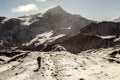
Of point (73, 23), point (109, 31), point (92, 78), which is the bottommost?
point (92, 78)

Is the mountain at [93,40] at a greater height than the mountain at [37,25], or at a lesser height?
lesser

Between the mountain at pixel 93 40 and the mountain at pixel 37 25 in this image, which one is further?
the mountain at pixel 37 25

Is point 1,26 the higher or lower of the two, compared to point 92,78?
higher

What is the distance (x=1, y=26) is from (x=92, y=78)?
178 m

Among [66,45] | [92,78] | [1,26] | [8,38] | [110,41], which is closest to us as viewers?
[92,78]

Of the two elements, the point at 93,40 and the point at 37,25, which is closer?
the point at 93,40

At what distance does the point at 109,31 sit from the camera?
108 meters

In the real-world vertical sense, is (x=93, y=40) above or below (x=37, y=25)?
below

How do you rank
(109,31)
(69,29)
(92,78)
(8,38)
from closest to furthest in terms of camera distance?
(92,78), (109,31), (69,29), (8,38)

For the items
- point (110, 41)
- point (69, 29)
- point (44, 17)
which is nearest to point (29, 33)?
point (44, 17)

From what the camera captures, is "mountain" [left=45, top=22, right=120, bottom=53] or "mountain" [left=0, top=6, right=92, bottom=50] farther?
"mountain" [left=0, top=6, right=92, bottom=50]

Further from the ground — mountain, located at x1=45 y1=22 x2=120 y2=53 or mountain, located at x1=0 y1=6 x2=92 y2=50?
mountain, located at x1=0 y1=6 x2=92 y2=50

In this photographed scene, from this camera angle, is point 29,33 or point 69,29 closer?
point 69,29

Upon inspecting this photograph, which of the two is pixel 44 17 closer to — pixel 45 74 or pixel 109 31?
pixel 109 31
